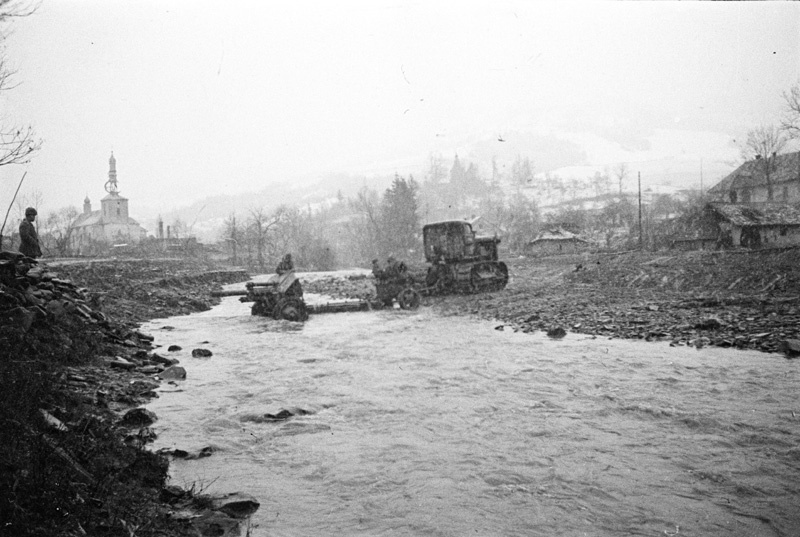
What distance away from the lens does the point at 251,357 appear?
33.7 ft

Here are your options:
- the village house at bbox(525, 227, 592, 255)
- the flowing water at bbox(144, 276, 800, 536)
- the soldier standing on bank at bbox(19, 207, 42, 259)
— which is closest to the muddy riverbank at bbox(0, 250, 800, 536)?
the flowing water at bbox(144, 276, 800, 536)

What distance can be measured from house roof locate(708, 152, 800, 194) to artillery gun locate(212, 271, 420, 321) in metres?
28.6

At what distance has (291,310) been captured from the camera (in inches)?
624

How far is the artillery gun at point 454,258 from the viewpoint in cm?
1933

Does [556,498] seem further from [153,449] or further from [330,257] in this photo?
[330,257]

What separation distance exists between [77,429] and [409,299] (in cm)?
1356

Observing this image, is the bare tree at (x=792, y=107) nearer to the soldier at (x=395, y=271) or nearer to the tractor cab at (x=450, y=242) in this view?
the tractor cab at (x=450, y=242)

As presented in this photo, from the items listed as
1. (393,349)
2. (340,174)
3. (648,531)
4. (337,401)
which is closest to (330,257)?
(393,349)

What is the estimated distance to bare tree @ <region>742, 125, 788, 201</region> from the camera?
111 feet

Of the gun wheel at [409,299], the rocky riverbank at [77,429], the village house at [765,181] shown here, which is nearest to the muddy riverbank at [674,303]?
the gun wheel at [409,299]

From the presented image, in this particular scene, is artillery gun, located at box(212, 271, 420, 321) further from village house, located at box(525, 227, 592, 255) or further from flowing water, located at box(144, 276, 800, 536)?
village house, located at box(525, 227, 592, 255)

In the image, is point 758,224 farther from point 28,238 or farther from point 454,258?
point 28,238

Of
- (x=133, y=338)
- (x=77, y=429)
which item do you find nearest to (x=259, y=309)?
(x=133, y=338)

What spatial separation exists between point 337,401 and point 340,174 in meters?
163
